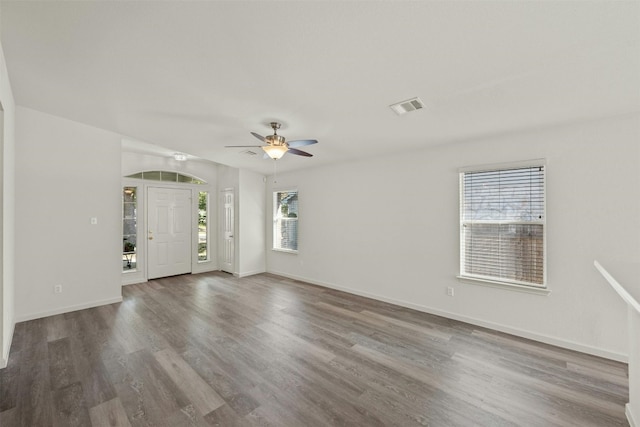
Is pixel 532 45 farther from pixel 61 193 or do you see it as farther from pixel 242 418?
pixel 61 193

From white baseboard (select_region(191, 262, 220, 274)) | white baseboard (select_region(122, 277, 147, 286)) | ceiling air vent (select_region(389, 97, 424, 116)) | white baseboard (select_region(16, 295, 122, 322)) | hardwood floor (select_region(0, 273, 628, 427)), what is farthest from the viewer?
white baseboard (select_region(191, 262, 220, 274))

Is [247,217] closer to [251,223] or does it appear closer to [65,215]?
[251,223]

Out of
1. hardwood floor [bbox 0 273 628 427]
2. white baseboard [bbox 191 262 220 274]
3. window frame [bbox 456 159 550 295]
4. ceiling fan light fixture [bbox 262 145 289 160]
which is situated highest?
ceiling fan light fixture [bbox 262 145 289 160]

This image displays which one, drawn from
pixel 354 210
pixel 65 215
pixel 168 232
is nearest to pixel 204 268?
pixel 168 232

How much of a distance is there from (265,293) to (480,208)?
3879mm

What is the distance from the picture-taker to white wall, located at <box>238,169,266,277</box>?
21.2ft

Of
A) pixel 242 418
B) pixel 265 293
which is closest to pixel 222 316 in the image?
pixel 265 293

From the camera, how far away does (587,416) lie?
202cm

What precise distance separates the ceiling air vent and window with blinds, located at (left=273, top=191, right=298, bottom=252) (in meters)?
3.62

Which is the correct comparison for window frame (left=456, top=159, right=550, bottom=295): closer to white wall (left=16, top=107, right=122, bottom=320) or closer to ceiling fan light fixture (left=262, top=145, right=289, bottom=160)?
ceiling fan light fixture (left=262, top=145, right=289, bottom=160)

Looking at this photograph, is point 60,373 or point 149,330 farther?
point 149,330

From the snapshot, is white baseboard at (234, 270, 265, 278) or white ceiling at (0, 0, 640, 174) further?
white baseboard at (234, 270, 265, 278)

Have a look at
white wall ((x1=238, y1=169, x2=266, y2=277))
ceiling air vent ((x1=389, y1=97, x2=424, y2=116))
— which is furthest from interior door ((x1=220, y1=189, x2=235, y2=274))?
ceiling air vent ((x1=389, y1=97, x2=424, y2=116))

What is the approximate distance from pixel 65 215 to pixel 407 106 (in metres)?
5.18
